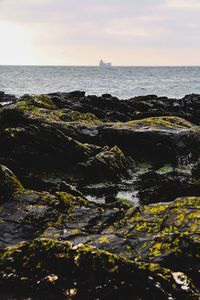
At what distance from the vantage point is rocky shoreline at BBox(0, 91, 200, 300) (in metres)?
6.32

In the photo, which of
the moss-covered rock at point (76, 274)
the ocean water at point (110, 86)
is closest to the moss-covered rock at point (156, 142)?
the moss-covered rock at point (76, 274)

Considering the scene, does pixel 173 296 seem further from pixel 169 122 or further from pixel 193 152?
pixel 169 122

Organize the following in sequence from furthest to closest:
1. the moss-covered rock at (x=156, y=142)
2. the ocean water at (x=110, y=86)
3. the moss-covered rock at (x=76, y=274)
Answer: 1. the ocean water at (x=110, y=86)
2. the moss-covered rock at (x=156, y=142)
3. the moss-covered rock at (x=76, y=274)

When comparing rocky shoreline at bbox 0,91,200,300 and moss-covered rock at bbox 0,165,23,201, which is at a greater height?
moss-covered rock at bbox 0,165,23,201

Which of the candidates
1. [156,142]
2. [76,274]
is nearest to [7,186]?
[76,274]

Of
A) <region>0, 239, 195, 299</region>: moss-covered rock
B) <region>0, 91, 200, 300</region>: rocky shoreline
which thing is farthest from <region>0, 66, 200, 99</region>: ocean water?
<region>0, 239, 195, 299</region>: moss-covered rock

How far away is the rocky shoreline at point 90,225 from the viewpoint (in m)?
6.32

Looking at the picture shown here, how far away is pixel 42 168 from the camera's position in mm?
14297

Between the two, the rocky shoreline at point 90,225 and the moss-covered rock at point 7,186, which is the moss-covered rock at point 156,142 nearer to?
the rocky shoreline at point 90,225

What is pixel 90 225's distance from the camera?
8398 millimetres

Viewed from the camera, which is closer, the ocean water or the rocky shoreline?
the rocky shoreline

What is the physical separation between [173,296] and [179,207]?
2484 mm

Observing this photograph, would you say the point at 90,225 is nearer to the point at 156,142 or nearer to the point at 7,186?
the point at 7,186

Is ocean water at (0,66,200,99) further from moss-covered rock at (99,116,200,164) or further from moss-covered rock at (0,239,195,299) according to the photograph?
moss-covered rock at (0,239,195,299)
